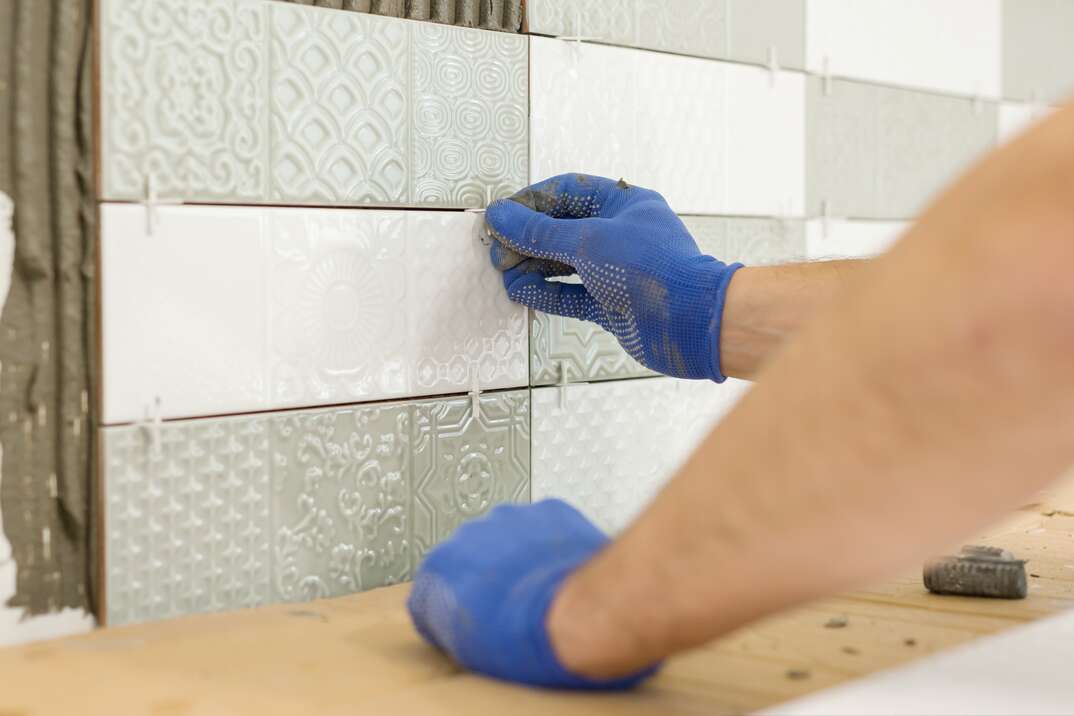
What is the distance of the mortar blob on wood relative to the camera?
4.33 ft

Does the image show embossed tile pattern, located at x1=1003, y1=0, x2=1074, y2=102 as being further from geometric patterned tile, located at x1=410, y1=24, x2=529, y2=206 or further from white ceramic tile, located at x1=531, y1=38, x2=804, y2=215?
geometric patterned tile, located at x1=410, y1=24, x2=529, y2=206

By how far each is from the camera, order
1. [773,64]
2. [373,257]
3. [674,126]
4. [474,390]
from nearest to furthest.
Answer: [373,257] < [474,390] < [674,126] < [773,64]

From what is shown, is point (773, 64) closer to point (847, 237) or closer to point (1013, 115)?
point (847, 237)

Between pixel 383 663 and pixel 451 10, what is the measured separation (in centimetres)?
84

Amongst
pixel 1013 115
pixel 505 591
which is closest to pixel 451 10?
pixel 505 591

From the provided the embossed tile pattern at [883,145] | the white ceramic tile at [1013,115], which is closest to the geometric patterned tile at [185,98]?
the embossed tile pattern at [883,145]

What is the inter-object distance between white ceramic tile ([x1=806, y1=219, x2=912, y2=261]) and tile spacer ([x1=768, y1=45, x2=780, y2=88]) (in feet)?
0.82

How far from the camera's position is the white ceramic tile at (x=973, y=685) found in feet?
3.11

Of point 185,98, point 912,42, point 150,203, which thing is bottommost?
point 150,203

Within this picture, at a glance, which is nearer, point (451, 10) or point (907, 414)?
point (907, 414)

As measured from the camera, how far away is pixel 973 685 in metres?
1.01

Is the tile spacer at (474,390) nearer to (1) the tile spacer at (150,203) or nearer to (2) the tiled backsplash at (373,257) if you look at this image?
(2) the tiled backsplash at (373,257)

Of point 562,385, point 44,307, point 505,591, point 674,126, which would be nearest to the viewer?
point 505,591

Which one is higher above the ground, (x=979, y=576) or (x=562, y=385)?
(x=562, y=385)
